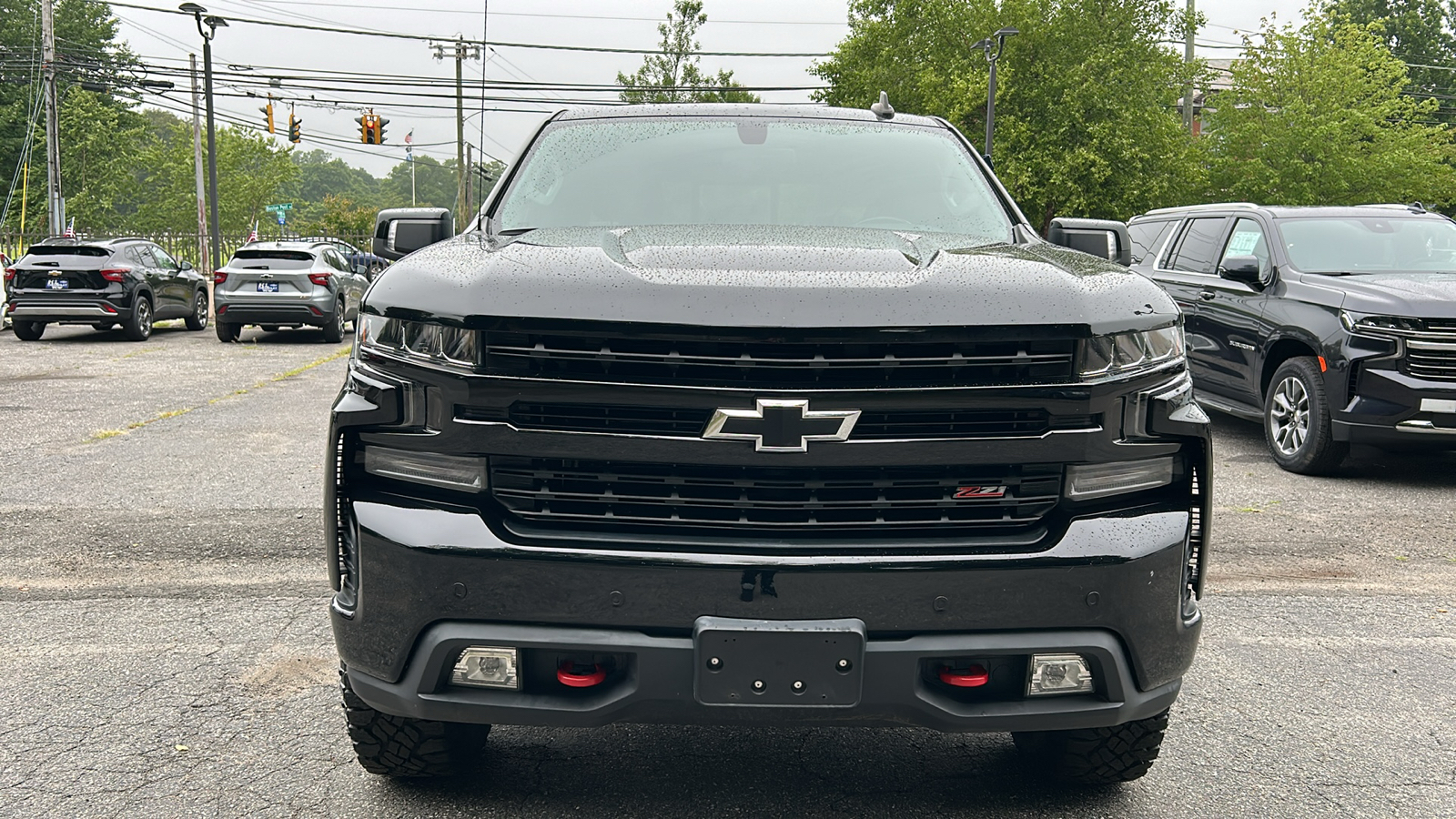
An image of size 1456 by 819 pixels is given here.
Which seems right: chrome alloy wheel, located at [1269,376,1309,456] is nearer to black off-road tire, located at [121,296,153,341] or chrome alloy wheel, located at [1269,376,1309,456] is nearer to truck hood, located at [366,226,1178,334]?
truck hood, located at [366,226,1178,334]

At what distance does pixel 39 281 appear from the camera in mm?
18203

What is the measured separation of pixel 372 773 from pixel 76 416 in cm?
870

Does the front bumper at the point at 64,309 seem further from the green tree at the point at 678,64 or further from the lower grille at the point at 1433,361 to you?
Result: the green tree at the point at 678,64

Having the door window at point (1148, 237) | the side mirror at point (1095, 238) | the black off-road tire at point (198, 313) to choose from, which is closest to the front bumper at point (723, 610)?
the side mirror at point (1095, 238)

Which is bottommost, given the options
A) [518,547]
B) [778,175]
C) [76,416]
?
[76,416]

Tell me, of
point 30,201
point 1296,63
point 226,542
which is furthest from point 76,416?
point 30,201

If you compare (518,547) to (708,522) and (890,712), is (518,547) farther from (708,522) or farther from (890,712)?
(890,712)

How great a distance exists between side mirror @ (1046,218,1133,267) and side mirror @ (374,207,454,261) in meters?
2.04

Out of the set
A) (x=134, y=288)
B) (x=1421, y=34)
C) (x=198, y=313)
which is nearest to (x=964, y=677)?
(x=134, y=288)

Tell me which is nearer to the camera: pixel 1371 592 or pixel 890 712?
pixel 890 712

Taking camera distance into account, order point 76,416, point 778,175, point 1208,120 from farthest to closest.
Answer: point 1208,120
point 76,416
point 778,175

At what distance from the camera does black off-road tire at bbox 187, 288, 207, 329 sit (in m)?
21.1

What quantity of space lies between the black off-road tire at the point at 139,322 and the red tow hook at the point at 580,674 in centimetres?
1832

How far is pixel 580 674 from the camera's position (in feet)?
8.12
